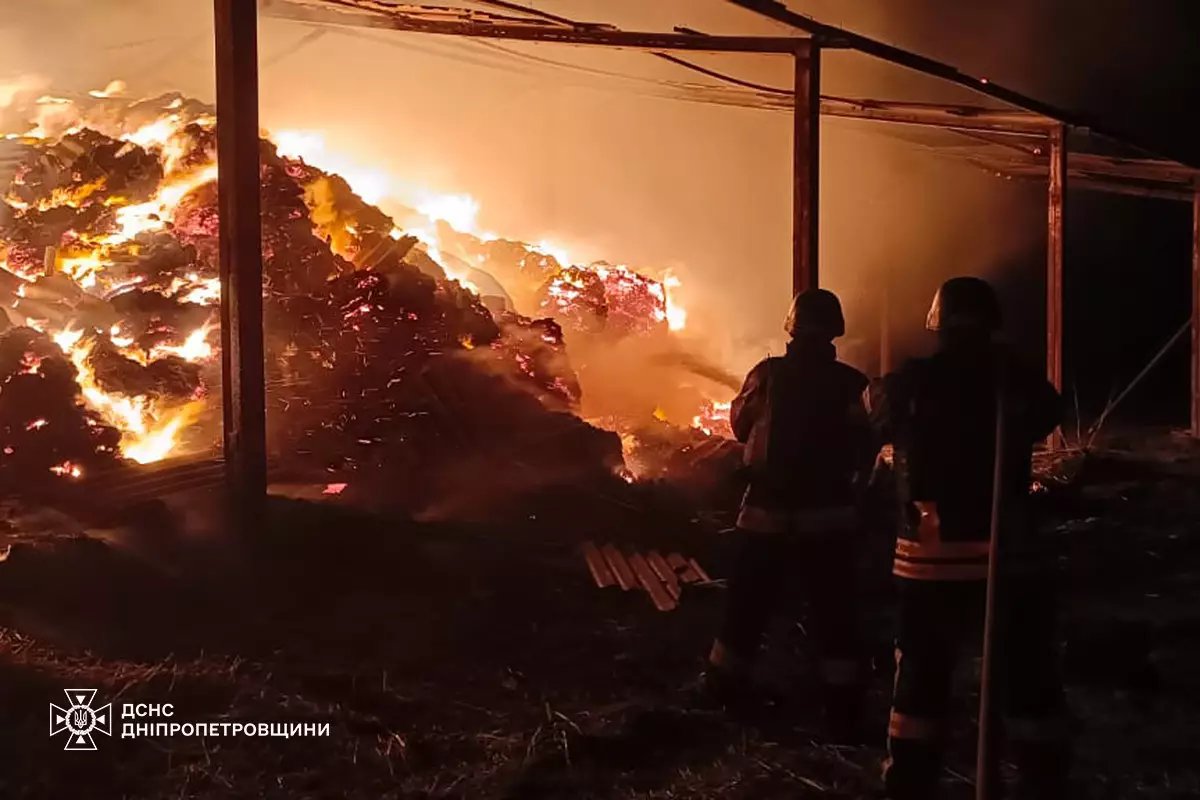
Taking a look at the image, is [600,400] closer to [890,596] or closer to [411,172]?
[411,172]

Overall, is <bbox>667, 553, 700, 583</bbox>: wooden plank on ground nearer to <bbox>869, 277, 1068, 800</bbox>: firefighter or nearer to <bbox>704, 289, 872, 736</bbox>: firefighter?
<bbox>704, 289, 872, 736</bbox>: firefighter

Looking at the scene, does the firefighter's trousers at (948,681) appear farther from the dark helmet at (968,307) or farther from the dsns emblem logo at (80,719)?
the dsns emblem logo at (80,719)

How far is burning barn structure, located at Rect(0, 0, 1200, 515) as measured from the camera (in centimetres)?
726

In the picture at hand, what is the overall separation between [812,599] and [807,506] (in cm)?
43

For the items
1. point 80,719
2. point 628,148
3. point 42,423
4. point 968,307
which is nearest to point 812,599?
point 968,307

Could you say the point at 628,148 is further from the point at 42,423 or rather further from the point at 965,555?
the point at 965,555

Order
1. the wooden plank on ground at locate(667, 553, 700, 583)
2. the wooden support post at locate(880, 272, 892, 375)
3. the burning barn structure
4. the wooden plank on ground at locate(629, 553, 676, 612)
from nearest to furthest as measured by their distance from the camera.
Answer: the wooden plank on ground at locate(629, 553, 676, 612) → the wooden plank on ground at locate(667, 553, 700, 583) → the burning barn structure → the wooden support post at locate(880, 272, 892, 375)

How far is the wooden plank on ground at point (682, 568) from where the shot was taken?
714 centimetres

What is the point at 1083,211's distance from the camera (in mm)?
19844

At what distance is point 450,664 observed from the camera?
564 cm

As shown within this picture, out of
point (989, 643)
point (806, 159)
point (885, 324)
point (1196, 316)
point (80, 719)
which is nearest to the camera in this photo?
point (989, 643)

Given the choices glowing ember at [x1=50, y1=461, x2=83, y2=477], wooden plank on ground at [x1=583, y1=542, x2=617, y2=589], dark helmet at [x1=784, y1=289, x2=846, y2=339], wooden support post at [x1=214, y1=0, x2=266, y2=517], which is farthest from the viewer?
glowing ember at [x1=50, y1=461, x2=83, y2=477]

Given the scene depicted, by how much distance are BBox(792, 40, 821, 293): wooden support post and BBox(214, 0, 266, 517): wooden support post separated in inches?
156

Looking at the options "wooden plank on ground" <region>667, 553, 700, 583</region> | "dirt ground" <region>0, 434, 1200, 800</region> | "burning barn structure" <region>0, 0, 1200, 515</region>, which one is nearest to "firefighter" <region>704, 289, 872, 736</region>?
"dirt ground" <region>0, 434, 1200, 800</region>
